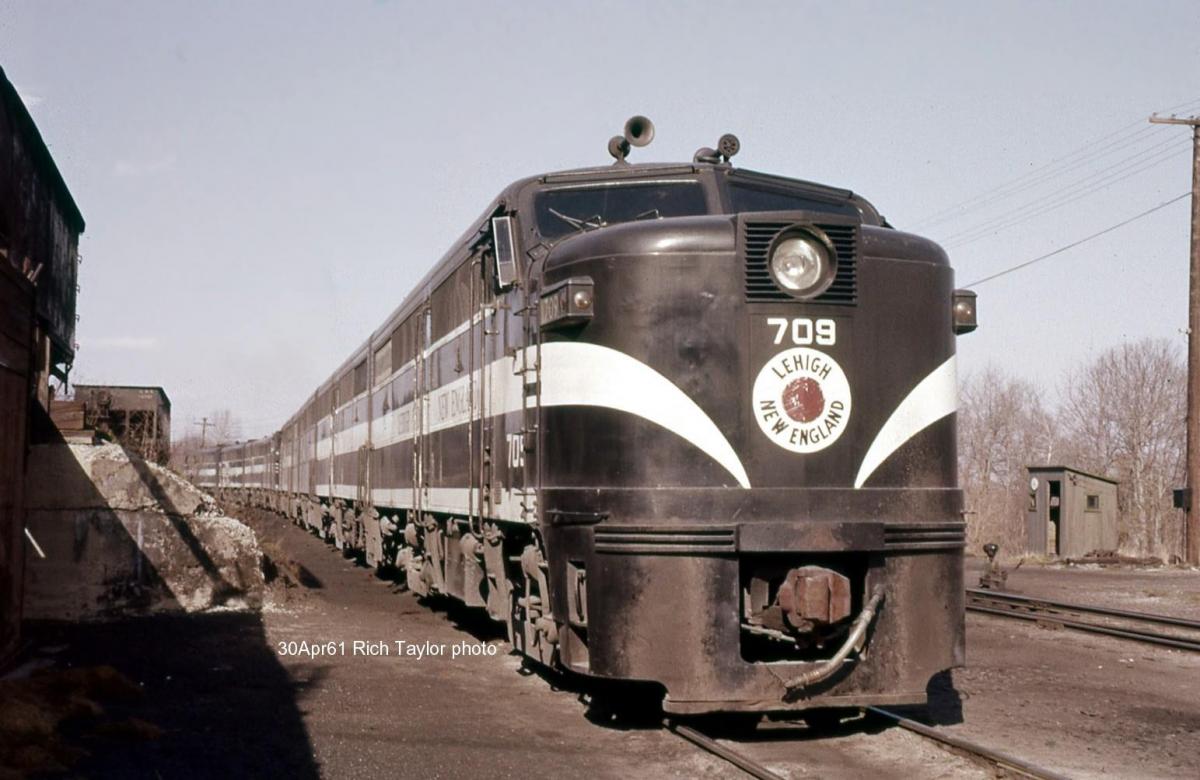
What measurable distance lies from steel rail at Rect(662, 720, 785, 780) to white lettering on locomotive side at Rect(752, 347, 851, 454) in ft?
5.70

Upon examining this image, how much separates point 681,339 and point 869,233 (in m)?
1.34

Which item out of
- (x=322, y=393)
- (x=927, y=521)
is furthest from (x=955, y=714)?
(x=322, y=393)

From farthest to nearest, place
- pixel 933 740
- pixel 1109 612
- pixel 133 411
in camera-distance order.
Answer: pixel 133 411 < pixel 1109 612 < pixel 933 740

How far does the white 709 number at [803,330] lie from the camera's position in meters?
6.81

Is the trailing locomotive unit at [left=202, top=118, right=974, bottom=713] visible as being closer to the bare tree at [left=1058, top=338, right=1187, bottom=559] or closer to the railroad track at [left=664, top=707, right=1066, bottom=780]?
the railroad track at [left=664, top=707, right=1066, bottom=780]

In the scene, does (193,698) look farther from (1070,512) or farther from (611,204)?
(1070,512)

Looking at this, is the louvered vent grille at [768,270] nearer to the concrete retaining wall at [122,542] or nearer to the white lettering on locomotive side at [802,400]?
the white lettering on locomotive side at [802,400]

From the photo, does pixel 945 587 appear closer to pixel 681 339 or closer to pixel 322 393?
pixel 681 339

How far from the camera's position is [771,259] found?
22.4 ft

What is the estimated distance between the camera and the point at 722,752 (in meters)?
6.66

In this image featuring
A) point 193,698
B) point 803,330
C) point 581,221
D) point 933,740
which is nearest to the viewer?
point 803,330

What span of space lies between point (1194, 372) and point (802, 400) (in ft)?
68.7

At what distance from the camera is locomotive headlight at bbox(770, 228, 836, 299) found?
6855 mm

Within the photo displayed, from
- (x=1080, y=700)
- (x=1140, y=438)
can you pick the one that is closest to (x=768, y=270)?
(x=1080, y=700)
